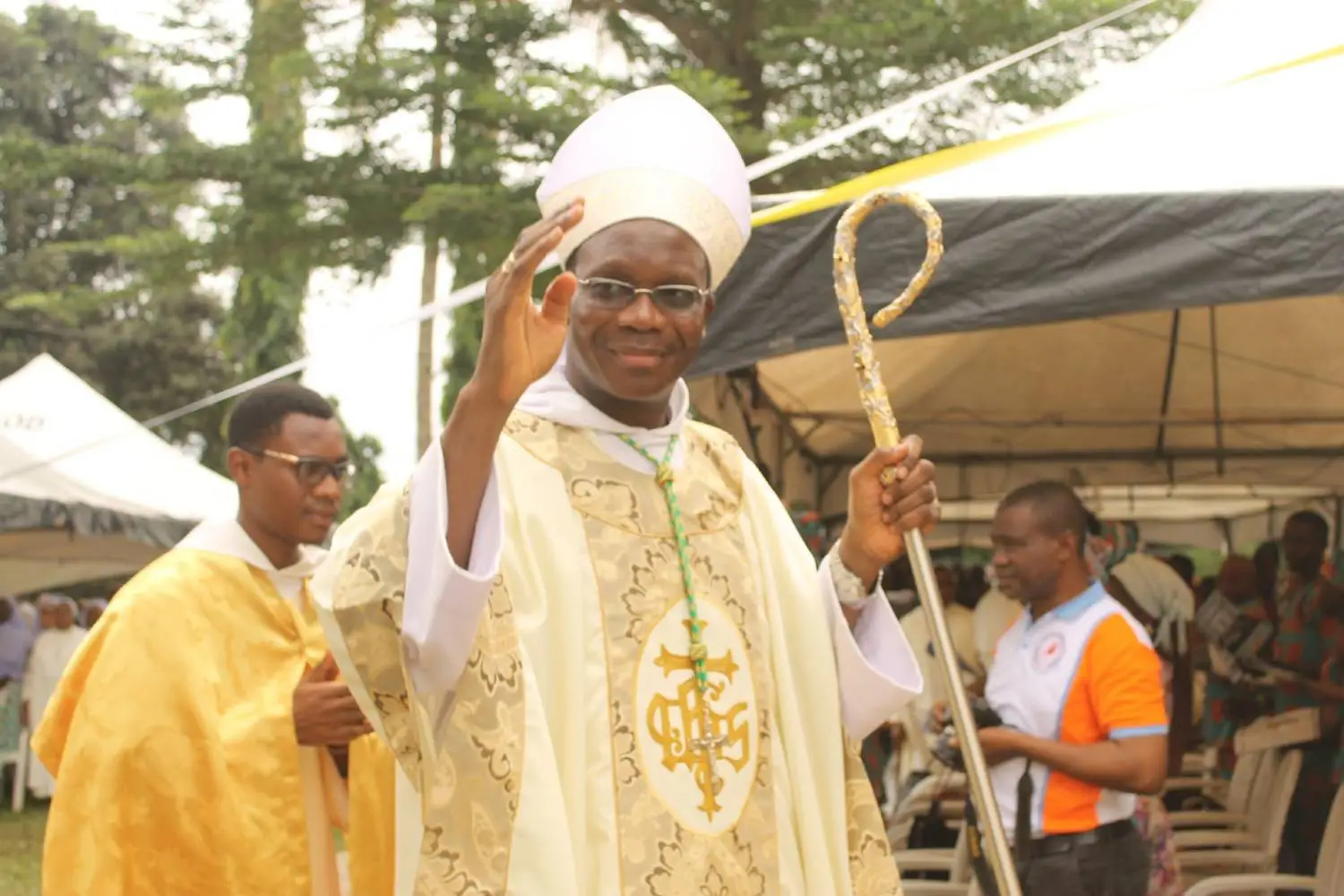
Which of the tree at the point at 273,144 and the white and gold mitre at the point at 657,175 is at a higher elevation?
the tree at the point at 273,144

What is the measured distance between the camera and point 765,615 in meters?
3.12

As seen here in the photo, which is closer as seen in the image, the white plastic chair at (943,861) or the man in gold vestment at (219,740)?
the man in gold vestment at (219,740)

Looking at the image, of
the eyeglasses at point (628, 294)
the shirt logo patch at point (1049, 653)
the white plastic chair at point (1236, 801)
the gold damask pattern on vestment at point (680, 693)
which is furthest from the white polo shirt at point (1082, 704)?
the white plastic chair at point (1236, 801)

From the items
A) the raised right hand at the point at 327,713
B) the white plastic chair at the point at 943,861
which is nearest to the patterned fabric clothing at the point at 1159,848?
the white plastic chair at the point at 943,861

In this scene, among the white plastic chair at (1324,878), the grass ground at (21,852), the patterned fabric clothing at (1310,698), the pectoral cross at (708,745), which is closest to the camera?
the pectoral cross at (708,745)

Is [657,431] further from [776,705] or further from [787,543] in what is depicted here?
[776,705]

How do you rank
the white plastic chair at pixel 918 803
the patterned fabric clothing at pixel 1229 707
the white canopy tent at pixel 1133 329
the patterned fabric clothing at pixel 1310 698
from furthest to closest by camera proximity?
the patterned fabric clothing at pixel 1229 707
the white plastic chair at pixel 918 803
the patterned fabric clothing at pixel 1310 698
the white canopy tent at pixel 1133 329

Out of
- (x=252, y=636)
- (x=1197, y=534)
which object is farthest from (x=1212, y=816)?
(x=1197, y=534)

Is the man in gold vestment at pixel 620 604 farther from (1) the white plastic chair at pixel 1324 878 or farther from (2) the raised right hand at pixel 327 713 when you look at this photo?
(1) the white plastic chair at pixel 1324 878

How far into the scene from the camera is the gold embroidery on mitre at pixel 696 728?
9.55ft

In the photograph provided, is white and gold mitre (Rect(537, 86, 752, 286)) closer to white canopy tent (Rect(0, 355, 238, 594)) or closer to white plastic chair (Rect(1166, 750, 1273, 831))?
white plastic chair (Rect(1166, 750, 1273, 831))

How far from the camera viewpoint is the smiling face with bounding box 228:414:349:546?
4.62 meters

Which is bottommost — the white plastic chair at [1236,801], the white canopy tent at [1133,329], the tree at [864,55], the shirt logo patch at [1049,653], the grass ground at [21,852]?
the grass ground at [21,852]

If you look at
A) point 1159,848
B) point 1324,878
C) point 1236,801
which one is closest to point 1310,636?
point 1236,801
